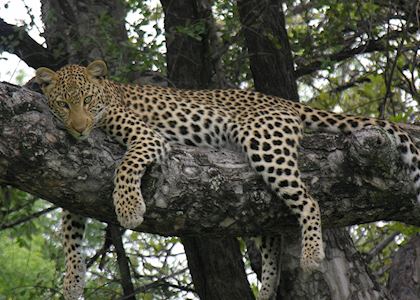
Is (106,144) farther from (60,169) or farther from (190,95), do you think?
(190,95)

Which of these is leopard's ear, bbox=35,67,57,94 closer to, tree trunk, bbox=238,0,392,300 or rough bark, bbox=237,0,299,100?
tree trunk, bbox=238,0,392,300

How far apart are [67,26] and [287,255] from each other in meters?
3.85

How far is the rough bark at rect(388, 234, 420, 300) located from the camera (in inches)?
360

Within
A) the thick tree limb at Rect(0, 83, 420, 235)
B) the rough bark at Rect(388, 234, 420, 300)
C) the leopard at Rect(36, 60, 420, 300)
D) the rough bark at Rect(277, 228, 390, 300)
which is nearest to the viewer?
the thick tree limb at Rect(0, 83, 420, 235)

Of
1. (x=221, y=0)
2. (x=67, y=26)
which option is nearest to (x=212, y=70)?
(x=221, y=0)

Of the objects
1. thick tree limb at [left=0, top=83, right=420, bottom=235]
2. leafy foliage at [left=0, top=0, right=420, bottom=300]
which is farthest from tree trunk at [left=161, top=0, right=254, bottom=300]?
thick tree limb at [left=0, top=83, right=420, bottom=235]

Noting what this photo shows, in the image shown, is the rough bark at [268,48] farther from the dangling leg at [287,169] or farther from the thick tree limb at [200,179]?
the thick tree limb at [200,179]

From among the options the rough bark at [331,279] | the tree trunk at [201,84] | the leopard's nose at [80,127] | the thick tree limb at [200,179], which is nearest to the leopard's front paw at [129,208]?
the thick tree limb at [200,179]

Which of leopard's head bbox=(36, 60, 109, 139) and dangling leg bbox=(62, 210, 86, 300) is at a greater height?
leopard's head bbox=(36, 60, 109, 139)

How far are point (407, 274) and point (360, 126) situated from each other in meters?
2.33

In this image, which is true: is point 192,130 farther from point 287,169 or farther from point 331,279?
point 331,279

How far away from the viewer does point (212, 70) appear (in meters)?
10.4

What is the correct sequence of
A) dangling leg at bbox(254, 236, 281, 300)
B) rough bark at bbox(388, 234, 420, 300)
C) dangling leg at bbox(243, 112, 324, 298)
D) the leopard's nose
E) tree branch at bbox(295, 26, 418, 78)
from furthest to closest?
tree branch at bbox(295, 26, 418, 78) → rough bark at bbox(388, 234, 420, 300) → dangling leg at bbox(254, 236, 281, 300) → dangling leg at bbox(243, 112, 324, 298) → the leopard's nose

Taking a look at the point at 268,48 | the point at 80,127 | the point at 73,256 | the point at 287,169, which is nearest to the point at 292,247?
the point at 287,169
